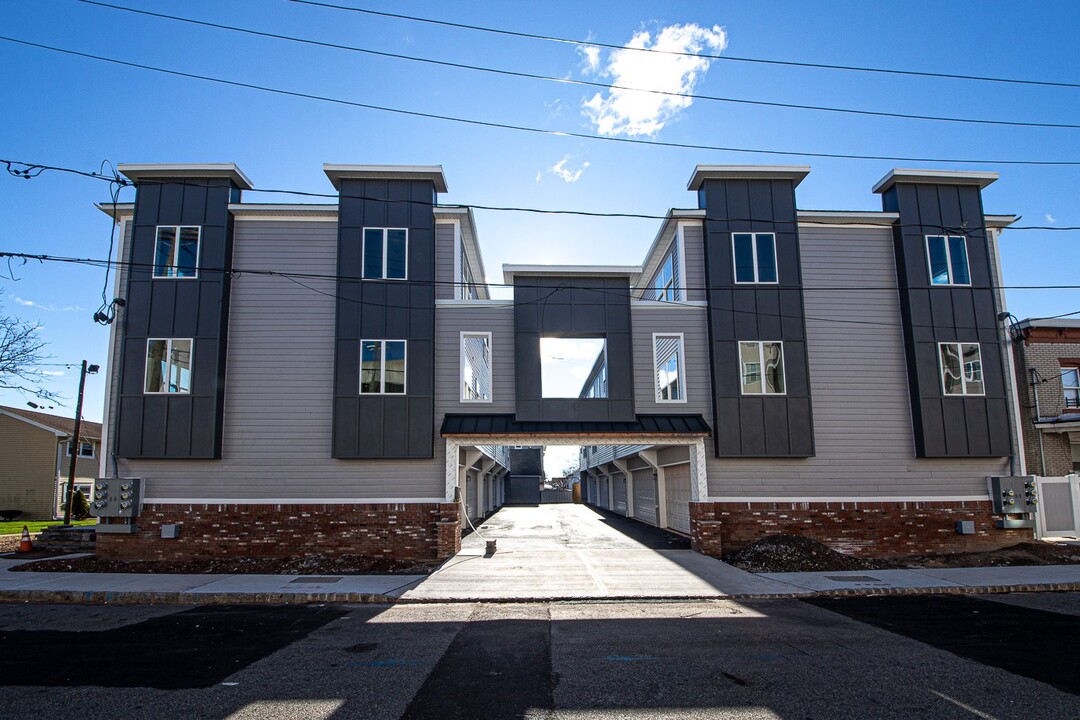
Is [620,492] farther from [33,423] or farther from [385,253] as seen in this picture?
[33,423]

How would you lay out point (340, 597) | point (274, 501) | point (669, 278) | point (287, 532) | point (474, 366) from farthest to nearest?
point (474, 366) < point (669, 278) < point (274, 501) < point (287, 532) < point (340, 597)

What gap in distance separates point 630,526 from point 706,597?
1286 centimetres

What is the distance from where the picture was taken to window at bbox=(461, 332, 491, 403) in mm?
16297

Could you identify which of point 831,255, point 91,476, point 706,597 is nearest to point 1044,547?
point 831,255

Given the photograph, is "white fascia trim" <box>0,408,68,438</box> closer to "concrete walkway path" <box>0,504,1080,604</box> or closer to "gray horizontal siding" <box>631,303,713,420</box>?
"concrete walkway path" <box>0,504,1080,604</box>

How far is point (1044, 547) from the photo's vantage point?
51.4 ft

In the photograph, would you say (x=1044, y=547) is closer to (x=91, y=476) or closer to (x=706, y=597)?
(x=706, y=597)

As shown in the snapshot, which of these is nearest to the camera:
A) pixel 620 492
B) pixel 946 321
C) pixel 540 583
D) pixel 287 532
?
pixel 540 583

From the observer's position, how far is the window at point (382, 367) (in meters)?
15.8

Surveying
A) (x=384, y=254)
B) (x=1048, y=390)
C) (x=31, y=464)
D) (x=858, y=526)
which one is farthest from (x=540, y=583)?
(x=31, y=464)

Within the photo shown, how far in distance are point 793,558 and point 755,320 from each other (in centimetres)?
573

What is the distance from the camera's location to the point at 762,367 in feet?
53.3

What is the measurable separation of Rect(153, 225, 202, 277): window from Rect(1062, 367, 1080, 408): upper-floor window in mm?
24001

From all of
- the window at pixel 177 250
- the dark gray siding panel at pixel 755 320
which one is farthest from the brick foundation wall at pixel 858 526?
the window at pixel 177 250
